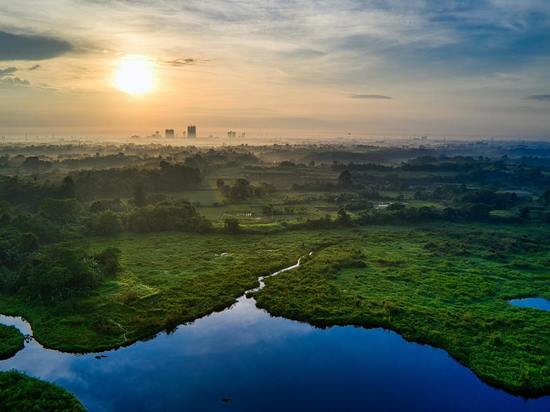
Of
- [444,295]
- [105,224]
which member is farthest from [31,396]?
[105,224]

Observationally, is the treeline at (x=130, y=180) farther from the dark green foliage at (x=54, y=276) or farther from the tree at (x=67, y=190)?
the dark green foliage at (x=54, y=276)

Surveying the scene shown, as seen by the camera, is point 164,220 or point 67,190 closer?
point 164,220

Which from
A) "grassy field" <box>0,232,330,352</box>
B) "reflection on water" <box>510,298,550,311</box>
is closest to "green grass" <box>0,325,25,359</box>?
"grassy field" <box>0,232,330,352</box>

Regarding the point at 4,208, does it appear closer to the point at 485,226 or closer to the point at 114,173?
the point at 114,173

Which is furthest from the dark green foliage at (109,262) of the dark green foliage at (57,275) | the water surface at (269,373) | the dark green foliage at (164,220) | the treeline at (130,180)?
the treeline at (130,180)

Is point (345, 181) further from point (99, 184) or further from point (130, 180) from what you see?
point (99, 184)

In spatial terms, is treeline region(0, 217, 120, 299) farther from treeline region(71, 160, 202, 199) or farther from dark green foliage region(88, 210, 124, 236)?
treeline region(71, 160, 202, 199)
